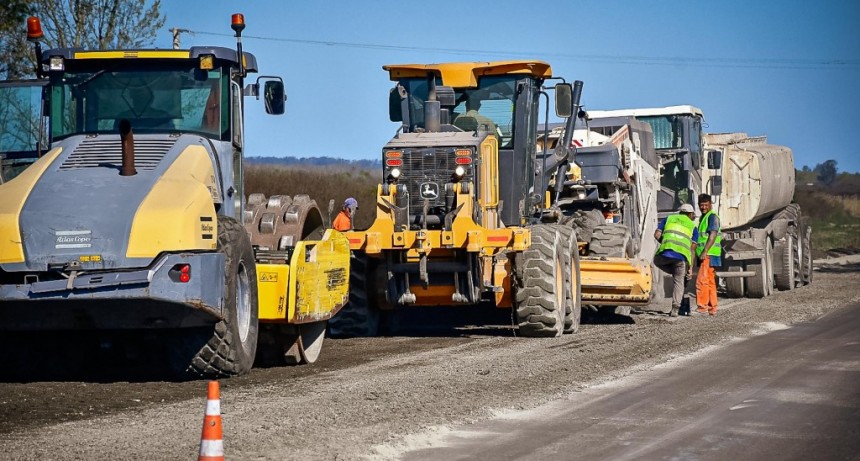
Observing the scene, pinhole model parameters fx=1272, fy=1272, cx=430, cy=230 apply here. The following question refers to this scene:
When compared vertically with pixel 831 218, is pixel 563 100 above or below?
above

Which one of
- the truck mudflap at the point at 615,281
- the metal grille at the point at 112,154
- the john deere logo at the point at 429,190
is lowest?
the truck mudflap at the point at 615,281

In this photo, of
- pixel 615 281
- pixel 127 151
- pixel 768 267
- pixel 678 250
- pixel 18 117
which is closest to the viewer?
pixel 127 151

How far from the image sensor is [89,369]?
462 inches

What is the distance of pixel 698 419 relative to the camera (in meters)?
8.82

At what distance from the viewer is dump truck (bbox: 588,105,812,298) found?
22.7 metres

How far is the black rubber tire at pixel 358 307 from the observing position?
49.6 feet

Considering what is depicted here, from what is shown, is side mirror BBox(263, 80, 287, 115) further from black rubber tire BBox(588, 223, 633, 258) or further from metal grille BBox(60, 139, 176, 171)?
black rubber tire BBox(588, 223, 633, 258)

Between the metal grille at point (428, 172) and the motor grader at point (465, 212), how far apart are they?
1cm

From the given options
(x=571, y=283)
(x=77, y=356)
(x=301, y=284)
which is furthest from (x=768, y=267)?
(x=77, y=356)

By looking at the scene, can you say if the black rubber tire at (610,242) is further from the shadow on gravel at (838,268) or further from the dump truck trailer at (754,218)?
the shadow on gravel at (838,268)

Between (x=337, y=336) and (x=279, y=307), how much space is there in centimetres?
423

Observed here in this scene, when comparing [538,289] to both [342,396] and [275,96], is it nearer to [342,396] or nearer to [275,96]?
[275,96]

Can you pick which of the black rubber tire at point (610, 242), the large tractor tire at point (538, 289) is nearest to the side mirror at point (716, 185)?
the black rubber tire at point (610, 242)

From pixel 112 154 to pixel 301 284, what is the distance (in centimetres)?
200
